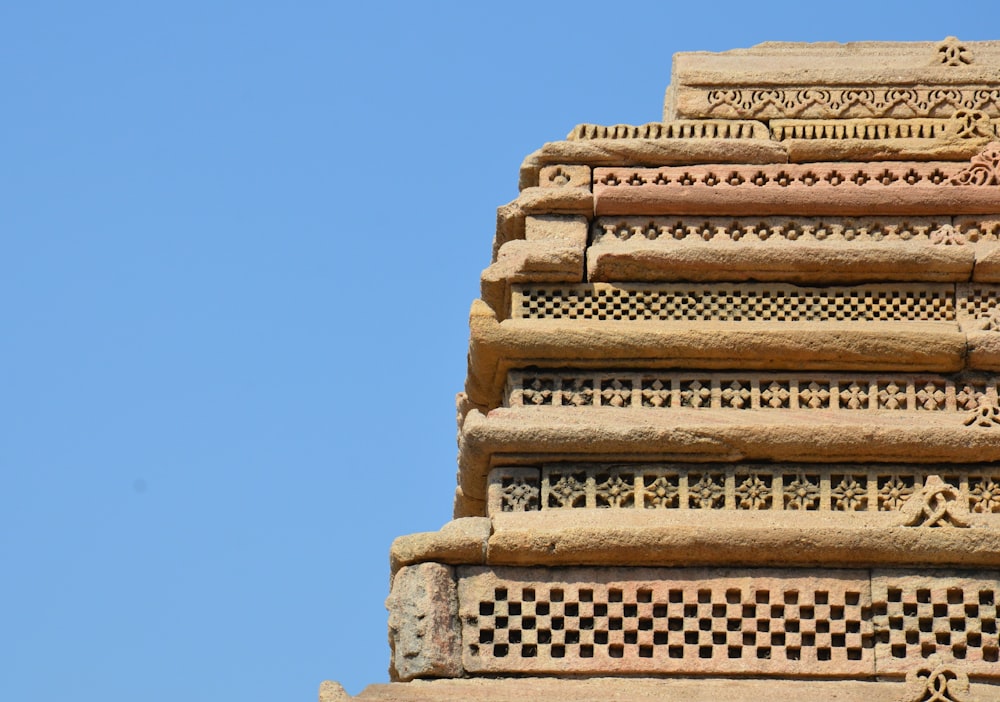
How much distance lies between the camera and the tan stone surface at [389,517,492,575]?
11.3 meters

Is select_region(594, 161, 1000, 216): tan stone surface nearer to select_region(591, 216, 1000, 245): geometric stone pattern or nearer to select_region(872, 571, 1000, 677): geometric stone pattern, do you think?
select_region(591, 216, 1000, 245): geometric stone pattern

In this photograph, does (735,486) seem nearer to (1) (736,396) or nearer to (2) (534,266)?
(1) (736,396)

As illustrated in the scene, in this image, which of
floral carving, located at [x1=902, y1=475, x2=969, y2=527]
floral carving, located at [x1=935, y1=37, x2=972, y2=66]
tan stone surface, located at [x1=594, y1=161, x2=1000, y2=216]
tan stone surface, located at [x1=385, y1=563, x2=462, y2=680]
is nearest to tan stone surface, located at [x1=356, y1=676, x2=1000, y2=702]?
tan stone surface, located at [x1=385, y1=563, x2=462, y2=680]

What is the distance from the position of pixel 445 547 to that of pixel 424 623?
410mm

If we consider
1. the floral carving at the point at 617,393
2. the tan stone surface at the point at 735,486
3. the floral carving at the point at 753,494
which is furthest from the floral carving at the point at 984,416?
the floral carving at the point at 617,393

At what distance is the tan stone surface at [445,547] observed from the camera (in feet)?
37.0

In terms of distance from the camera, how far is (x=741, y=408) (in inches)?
482

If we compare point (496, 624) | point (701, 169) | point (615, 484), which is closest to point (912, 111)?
point (701, 169)

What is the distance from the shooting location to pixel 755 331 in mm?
12266

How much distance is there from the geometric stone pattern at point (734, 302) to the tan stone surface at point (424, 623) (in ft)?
6.54

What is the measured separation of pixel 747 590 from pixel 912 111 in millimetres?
3983

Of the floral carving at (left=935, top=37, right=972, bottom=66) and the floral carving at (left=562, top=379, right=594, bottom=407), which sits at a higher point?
the floral carving at (left=935, top=37, right=972, bottom=66)

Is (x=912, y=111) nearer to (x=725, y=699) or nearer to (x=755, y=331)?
(x=755, y=331)

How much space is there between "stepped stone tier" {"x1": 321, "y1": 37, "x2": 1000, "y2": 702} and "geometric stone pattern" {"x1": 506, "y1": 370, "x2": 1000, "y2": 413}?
2cm
